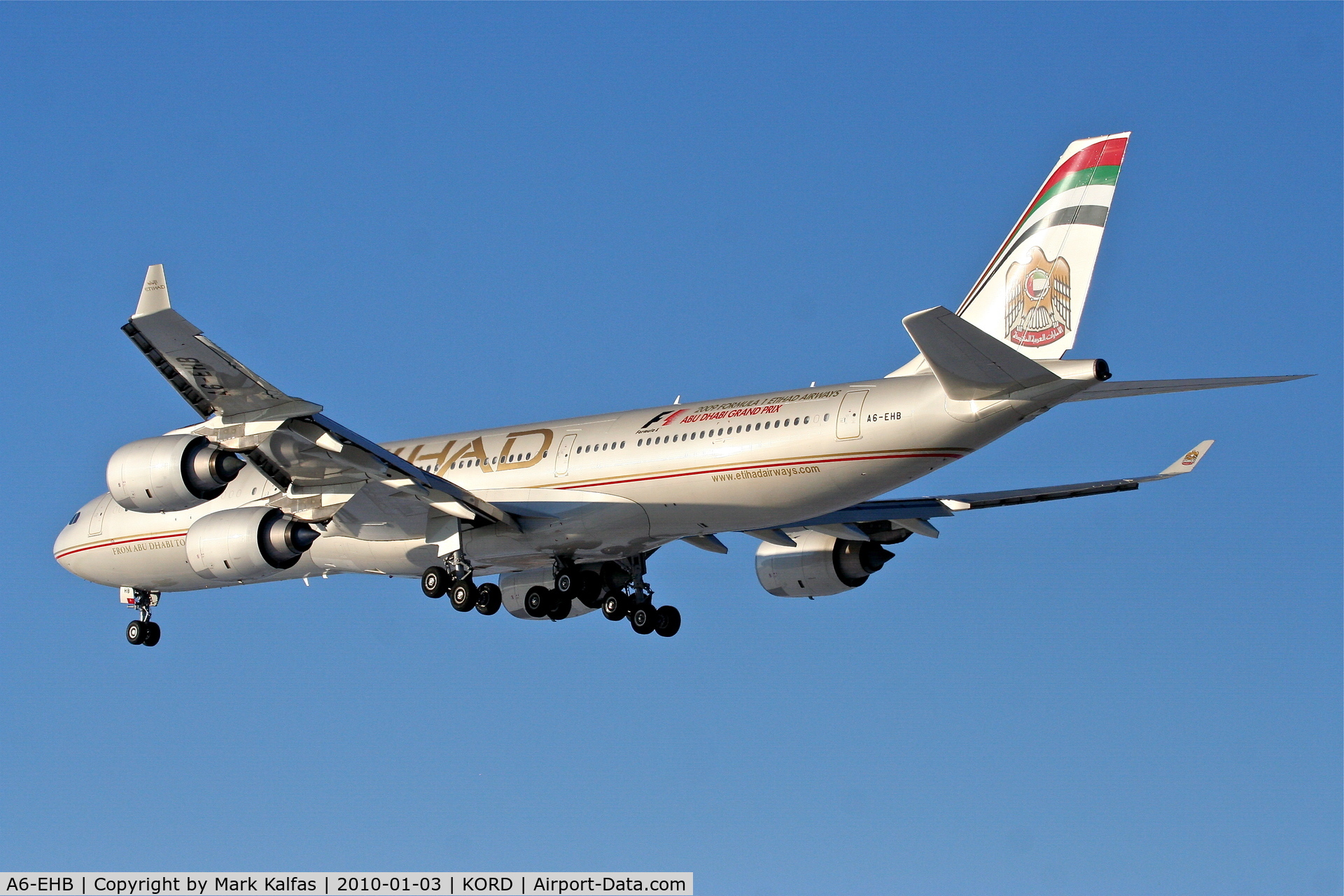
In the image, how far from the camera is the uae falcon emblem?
77.9 feet

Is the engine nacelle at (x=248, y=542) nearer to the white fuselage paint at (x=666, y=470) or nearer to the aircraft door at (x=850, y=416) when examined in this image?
the white fuselage paint at (x=666, y=470)

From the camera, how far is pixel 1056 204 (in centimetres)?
2448

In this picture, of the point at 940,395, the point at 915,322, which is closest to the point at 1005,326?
the point at 940,395

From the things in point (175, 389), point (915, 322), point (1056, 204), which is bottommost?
point (915, 322)

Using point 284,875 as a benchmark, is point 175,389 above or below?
above

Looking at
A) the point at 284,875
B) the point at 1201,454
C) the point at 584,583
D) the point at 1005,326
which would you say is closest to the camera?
the point at 284,875

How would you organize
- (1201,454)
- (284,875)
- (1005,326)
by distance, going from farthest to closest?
(1201,454)
(1005,326)
(284,875)

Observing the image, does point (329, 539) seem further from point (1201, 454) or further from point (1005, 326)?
point (1201, 454)

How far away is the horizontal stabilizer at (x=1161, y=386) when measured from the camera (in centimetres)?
1998

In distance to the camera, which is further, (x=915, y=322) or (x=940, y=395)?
(x=940, y=395)

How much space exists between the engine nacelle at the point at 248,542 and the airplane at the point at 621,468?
0.12 ft

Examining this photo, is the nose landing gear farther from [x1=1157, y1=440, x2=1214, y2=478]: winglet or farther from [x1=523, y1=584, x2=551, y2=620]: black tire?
[x1=1157, y1=440, x2=1214, y2=478]: winglet

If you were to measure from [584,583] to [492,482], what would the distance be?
317 centimetres

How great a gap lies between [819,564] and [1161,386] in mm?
12422
